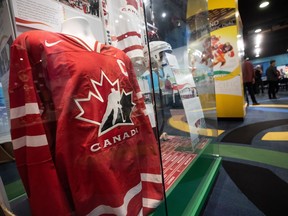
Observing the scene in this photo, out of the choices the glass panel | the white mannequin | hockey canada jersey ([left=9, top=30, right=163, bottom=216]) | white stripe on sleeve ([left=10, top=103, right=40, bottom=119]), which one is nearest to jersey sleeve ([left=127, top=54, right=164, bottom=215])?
hockey canada jersey ([left=9, top=30, right=163, bottom=216])

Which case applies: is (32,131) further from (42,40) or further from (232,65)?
(232,65)

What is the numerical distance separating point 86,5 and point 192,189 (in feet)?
5.40

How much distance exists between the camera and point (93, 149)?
671 mm

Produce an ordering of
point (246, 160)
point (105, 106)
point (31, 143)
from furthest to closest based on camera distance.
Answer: point (246, 160), point (105, 106), point (31, 143)

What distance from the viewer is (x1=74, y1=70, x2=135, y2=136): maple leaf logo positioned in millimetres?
693

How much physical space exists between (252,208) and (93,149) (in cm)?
153

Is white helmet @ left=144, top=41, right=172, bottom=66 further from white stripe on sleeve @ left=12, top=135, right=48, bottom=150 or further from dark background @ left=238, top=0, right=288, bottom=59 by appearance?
dark background @ left=238, top=0, right=288, bottom=59

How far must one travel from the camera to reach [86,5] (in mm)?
1256

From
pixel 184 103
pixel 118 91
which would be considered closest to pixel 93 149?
pixel 118 91

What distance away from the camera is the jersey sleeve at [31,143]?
23.5 inches

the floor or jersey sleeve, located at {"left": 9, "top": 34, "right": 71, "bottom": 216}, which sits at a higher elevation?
jersey sleeve, located at {"left": 9, "top": 34, "right": 71, "bottom": 216}

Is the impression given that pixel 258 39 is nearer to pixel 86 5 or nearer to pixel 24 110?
pixel 86 5

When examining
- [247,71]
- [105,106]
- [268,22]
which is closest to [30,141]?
[105,106]

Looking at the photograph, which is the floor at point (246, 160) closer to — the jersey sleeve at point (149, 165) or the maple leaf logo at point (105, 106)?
the jersey sleeve at point (149, 165)
